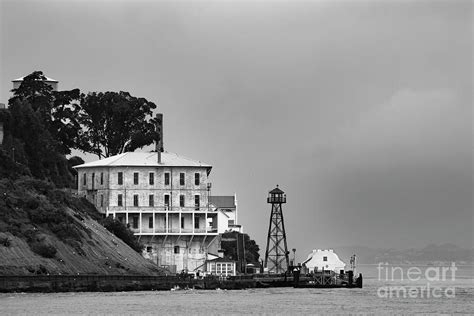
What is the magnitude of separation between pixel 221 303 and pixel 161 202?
47.1 meters

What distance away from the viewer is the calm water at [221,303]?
90.9 metres

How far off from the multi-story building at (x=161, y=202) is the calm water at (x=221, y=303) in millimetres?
23377

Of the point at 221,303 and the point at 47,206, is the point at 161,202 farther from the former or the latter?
the point at 221,303

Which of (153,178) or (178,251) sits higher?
(153,178)

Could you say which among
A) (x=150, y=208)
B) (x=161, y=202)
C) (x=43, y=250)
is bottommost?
(x=43, y=250)

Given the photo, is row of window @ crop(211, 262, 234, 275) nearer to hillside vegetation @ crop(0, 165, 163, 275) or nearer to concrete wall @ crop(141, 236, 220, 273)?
concrete wall @ crop(141, 236, 220, 273)

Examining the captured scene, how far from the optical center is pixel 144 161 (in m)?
150

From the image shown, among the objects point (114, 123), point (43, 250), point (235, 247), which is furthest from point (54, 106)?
point (43, 250)

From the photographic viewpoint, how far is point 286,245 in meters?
155

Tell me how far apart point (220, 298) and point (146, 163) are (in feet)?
134

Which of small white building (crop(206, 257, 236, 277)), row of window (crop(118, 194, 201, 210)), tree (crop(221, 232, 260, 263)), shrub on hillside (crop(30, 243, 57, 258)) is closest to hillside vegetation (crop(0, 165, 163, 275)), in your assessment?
shrub on hillside (crop(30, 243, 57, 258))

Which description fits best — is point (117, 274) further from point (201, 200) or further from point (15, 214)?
point (201, 200)

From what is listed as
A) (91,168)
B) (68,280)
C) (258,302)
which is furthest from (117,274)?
(91,168)

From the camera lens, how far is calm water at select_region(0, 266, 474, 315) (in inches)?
3578
